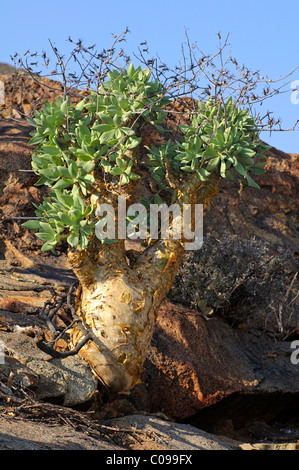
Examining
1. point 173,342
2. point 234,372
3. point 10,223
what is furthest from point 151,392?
point 10,223

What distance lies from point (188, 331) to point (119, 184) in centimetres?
223

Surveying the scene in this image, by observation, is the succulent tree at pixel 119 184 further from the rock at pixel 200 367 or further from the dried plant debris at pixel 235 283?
the dried plant debris at pixel 235 283

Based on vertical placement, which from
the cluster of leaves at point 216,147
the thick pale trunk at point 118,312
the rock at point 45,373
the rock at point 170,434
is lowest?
the rock at point 170,434

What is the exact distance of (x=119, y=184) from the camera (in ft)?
17.3

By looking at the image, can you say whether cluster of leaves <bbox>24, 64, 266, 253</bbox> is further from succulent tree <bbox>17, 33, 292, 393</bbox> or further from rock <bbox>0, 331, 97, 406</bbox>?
rock <bbox>0, 331, 97, 406</bbox>

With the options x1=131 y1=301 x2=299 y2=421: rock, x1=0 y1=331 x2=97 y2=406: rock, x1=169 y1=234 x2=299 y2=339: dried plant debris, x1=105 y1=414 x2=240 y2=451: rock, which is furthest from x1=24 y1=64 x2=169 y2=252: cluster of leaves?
x1=169 y1=234 x2=299 y2=339: dried plant debris

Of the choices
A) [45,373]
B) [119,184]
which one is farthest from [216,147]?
[45,373]

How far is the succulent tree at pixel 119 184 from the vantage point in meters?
5.07

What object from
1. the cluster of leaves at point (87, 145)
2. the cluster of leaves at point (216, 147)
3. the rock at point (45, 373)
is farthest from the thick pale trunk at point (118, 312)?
the cluster of leaves at point (216, 147)

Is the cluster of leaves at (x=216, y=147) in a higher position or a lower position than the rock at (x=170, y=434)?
higher

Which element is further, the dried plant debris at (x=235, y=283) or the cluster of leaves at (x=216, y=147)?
the dried plant debris at (x=235, y=283)

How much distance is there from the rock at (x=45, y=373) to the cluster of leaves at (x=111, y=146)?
35.0 inches
